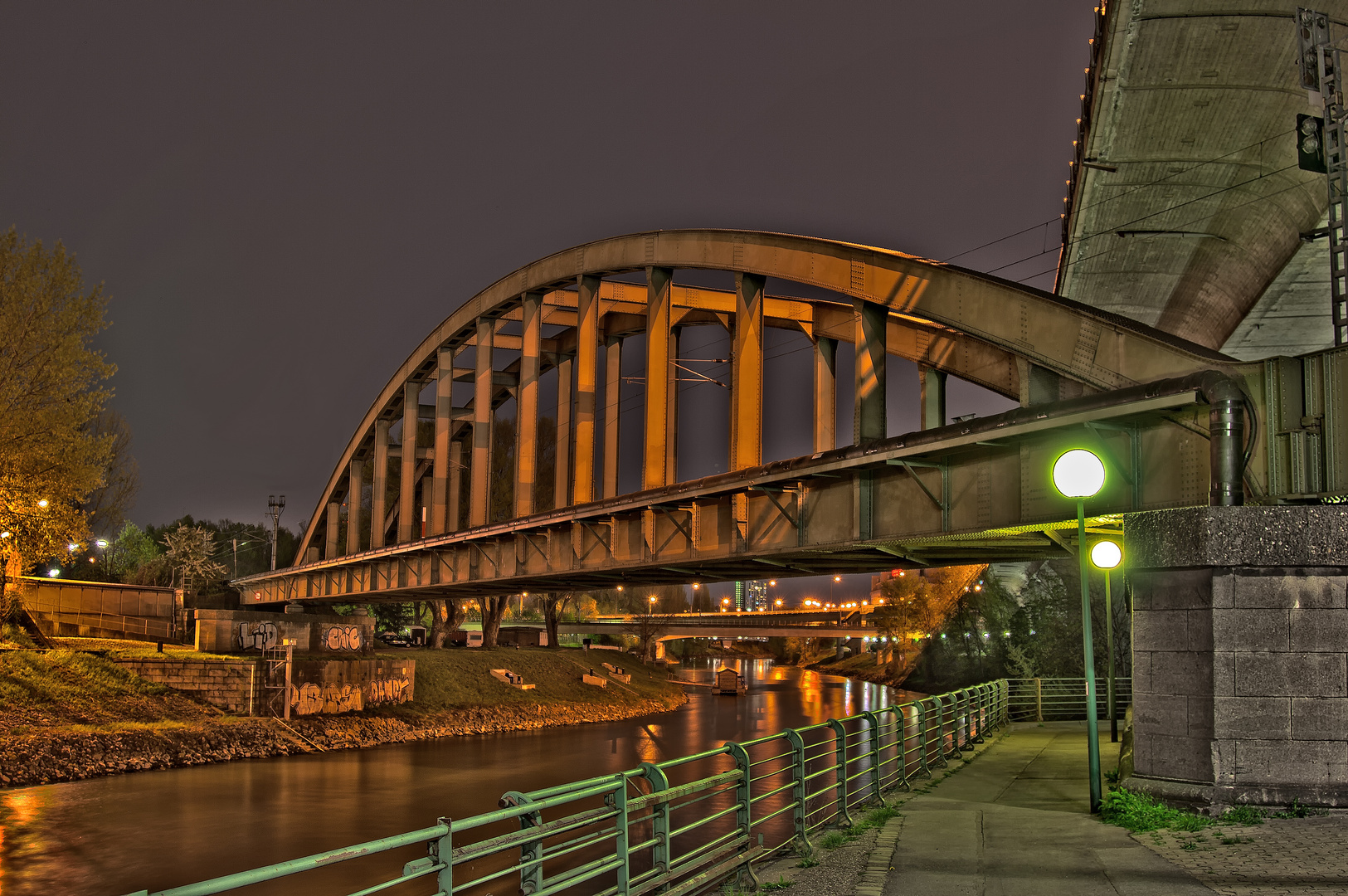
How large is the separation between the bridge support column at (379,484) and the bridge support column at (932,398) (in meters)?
34.8

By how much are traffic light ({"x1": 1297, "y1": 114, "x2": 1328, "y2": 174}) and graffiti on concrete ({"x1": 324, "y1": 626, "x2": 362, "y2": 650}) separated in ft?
134

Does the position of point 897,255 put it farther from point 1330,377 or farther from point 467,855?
point 467,855

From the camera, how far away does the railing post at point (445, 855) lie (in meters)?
5.61

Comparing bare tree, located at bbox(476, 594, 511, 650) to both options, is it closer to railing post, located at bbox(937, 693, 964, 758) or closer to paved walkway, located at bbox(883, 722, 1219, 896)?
railing post, located at bbox(937, 693, 964, 758)

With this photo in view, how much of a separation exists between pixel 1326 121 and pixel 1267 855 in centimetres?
1169

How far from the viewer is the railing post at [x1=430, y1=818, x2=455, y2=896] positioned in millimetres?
5613

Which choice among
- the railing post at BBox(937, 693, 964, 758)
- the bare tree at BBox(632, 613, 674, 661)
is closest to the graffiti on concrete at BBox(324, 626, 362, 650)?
the railing post at BBox(937, 693, 964, 758)

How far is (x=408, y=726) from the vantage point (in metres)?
41.7

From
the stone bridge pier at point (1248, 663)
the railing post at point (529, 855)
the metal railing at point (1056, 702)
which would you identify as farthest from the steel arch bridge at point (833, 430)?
the railing post at point (529, 855)

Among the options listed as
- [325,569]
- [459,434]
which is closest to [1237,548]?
[325,569]

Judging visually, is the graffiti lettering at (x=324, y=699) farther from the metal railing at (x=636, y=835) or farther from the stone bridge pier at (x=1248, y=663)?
the stone bridge pier at (x=1248, y=663)

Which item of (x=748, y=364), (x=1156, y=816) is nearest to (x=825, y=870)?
(x=1156, y=816)

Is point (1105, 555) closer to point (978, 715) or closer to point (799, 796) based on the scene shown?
point (978, 715)

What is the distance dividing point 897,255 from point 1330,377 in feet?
30.9
